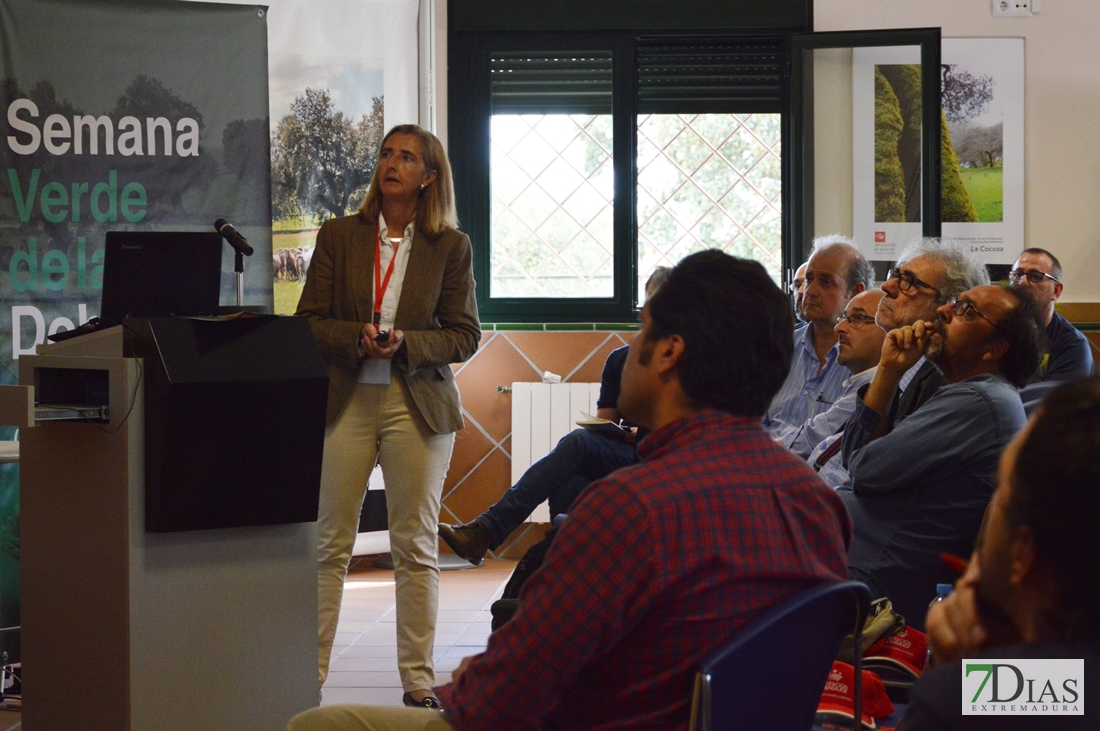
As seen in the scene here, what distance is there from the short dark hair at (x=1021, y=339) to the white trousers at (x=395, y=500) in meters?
1.37

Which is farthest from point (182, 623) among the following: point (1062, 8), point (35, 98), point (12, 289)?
point (1062, 8)

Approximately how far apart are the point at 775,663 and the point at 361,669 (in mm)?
2376

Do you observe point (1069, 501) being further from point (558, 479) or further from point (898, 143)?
point (898, 143)

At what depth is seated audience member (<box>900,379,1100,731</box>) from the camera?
2.51 feet

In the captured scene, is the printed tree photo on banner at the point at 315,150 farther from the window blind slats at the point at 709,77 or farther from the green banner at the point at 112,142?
the window blind slats at the point at 709,77

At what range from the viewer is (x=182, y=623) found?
2.06 meters

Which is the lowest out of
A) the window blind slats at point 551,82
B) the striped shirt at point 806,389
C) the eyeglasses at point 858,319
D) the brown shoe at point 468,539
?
→ the brown shoe at point 468,539

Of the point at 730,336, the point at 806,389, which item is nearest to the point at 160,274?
the point at 730,336

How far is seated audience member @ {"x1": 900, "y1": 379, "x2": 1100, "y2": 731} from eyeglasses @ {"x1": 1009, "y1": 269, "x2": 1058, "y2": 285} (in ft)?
12.9

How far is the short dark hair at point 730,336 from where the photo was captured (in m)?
1.25

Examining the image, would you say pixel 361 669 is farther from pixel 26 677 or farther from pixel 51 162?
pixel 51 162

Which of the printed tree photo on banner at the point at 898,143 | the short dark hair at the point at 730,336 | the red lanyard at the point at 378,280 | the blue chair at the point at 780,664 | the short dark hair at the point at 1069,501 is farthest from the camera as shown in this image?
the printed tree photo on banner at the point at 898,143

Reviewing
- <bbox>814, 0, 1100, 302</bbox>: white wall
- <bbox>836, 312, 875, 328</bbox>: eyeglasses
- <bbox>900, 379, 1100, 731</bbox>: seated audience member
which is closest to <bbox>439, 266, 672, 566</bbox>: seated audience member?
A: <bbox>836, 312, 875, 328</bbox>: eyeglasses

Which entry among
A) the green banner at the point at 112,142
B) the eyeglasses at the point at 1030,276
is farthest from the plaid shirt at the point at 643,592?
the eyeglasses at the point at 1030,276
